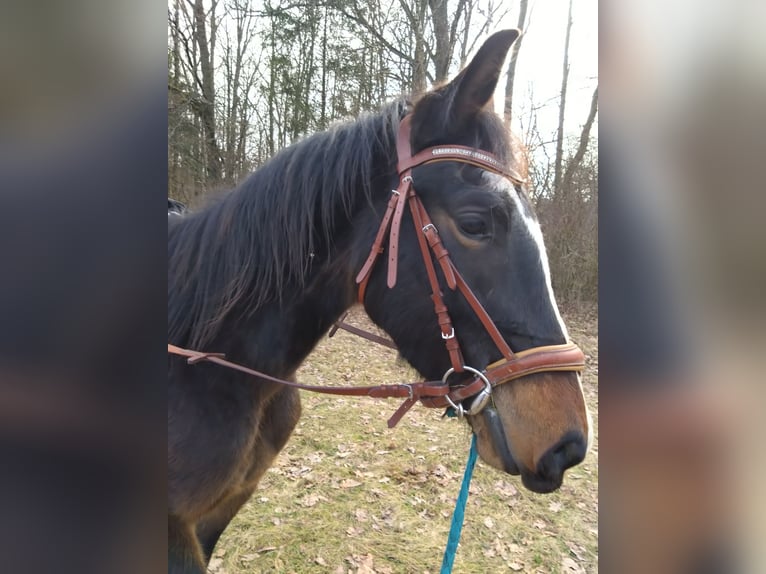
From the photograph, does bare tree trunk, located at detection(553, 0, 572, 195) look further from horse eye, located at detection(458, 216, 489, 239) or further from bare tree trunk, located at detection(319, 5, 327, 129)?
horse eye, located at detection(458, 216, 489, 239)

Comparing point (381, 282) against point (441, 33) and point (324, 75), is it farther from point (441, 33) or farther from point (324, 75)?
point (324, 75)

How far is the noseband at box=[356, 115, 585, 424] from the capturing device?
5.02 ft

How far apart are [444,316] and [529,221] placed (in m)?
0.48

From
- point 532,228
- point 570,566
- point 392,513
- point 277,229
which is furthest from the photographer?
point 392,513

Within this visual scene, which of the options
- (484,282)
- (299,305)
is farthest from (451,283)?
(299,305)

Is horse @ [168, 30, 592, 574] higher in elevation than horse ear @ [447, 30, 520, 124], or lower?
lower

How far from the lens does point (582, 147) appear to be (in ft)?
29.7

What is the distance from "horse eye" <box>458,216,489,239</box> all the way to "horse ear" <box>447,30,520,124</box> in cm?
46

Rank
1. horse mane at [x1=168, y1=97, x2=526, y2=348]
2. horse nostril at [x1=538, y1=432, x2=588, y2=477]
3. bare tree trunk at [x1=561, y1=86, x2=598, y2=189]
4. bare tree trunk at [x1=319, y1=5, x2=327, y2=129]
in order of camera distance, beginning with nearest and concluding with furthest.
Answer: horse nostril at [x1=538, y1=432, x2=588, y2=477]
horse mane at [x1=168, y1=97, x2=526, y2=348]
bare tree trunk at [x1=561, y1=86, x2=598, y2=189]
bare tree trunk at [x1=319, y1=5, x2=327, y2=129]

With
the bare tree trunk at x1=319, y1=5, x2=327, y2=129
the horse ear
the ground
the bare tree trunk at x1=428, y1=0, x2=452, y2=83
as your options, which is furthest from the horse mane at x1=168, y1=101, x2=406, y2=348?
the bare tree trunk at x1=319, y1=5, x2=327, y2=129

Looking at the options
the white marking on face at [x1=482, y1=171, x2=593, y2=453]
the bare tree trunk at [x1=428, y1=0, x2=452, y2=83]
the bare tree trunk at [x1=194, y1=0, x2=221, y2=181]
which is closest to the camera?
the white marking on face at [x1=482, y1=171, x2=593, y2=453]
